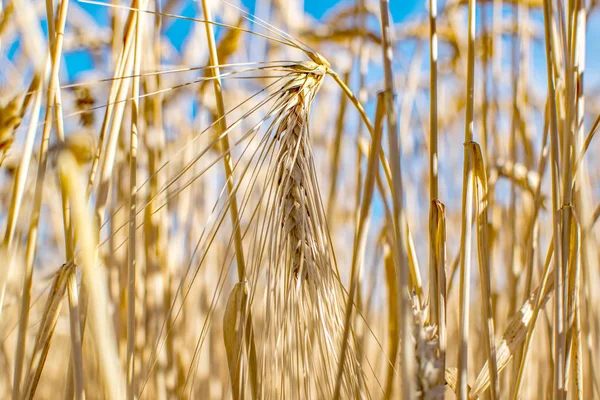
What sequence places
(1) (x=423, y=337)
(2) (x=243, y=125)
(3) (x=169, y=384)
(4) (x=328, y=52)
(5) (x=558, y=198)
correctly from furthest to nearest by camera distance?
(4) (x=328, y=52), (2) (x=243, y=125), (3) (x=169, y=384), (5) (x=558, y=198), (1) (x=423, y=337)

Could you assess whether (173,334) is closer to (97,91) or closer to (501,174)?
(97,91)

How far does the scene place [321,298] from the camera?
418 mm

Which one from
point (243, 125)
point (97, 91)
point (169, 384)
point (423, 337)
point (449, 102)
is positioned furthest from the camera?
point (449, 102)

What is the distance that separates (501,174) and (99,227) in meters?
0.65

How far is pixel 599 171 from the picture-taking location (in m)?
1.68

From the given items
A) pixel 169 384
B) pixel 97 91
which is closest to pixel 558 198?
pixel 169 384

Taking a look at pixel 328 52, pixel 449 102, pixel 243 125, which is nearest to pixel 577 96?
pixel 243 125

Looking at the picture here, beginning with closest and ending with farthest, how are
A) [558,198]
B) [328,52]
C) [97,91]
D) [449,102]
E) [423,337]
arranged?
[423,337] → [558,198] → [97,91] → [328,52] → [449,102]

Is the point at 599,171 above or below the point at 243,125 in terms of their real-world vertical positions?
below

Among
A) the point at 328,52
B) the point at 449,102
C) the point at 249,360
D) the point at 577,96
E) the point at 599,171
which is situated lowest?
the point at 249,360

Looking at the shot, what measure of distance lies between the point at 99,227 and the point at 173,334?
14.3 inches

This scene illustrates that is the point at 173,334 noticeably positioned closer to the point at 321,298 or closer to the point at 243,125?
the point at 321,298

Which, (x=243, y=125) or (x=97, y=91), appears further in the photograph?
(x=243, y=125)

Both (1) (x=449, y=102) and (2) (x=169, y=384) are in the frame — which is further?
(1) (x=449, y=102)
